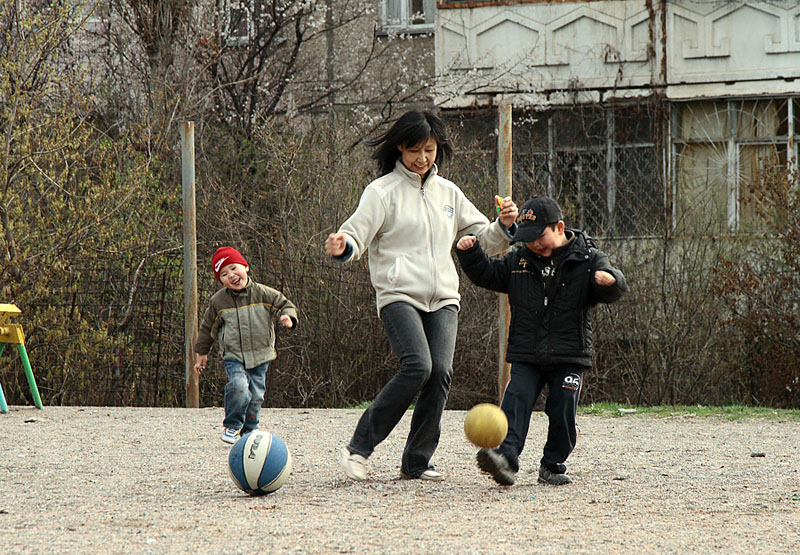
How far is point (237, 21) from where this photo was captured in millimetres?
20750

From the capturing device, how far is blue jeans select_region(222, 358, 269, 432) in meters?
8.04

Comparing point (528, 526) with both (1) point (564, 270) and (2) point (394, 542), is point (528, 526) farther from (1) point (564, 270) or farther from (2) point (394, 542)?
(1) point (564, 270)

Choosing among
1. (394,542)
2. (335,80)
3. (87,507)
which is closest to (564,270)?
(394,542)

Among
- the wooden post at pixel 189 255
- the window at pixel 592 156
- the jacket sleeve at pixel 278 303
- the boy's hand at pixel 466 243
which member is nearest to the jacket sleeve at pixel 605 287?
the boy's hand at pixel 466 243

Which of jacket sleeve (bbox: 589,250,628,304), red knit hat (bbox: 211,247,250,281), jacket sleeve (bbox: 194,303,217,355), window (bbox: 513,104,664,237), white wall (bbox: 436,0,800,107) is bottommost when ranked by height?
jacket sleeve (bbox: 194,303,217,355)

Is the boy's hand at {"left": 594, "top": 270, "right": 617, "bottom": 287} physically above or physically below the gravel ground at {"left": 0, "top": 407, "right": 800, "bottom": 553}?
above

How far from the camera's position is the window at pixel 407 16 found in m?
21.6

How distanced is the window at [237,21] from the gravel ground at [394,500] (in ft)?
41.4

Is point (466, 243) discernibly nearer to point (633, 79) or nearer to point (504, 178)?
point (504, 178)

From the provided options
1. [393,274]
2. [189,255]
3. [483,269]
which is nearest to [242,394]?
[393,274]

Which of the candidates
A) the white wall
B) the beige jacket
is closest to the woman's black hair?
the beige jacket

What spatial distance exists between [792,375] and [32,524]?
363 inches

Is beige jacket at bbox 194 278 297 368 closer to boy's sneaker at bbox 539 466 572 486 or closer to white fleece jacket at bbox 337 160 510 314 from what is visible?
white fleece jacket at bbox 337 160 510 314

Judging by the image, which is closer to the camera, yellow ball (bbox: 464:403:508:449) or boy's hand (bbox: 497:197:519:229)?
yellow ball (bbox: 464:403:508:449)
